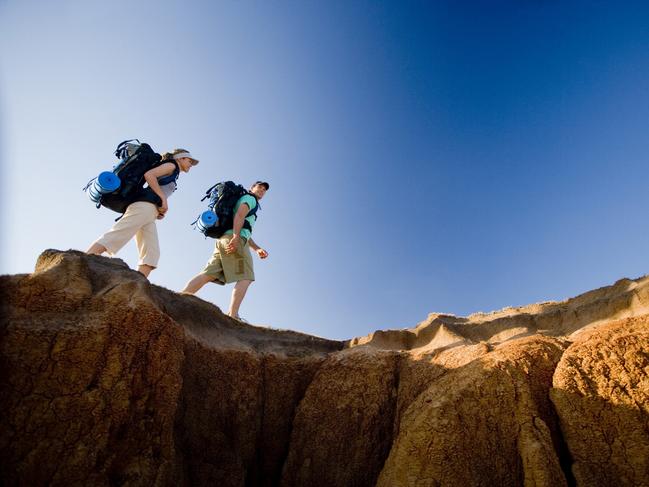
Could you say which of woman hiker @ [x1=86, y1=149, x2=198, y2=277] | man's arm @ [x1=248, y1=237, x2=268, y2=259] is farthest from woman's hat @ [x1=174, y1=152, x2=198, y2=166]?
man's arm @ [x1=248, y1=237, x2=268, y2=259]

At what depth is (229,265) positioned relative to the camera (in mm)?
7234

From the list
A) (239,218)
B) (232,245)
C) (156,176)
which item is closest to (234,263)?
(232,245)

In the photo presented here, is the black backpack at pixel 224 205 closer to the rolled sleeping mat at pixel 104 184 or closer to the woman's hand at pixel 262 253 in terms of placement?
the woman's hand at pixel 262 253

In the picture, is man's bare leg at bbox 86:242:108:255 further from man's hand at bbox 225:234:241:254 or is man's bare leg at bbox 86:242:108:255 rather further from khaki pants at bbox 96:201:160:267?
man's hand at bbox 225:234:241:254

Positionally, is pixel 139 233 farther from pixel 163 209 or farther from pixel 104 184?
pixel 104 184

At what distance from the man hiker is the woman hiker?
2.86ft

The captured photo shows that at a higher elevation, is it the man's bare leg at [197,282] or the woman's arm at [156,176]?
the woman's arm at [156,176]

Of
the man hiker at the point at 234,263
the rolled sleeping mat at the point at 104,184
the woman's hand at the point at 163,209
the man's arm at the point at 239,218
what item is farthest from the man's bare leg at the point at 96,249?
the man's arm at the point at 239,218

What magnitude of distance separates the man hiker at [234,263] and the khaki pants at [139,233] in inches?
33.4

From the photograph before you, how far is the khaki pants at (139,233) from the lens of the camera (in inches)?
237

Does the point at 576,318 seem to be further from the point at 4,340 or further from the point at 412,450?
the point at 4,340

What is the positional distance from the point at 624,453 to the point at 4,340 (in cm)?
549

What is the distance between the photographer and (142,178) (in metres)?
6.51

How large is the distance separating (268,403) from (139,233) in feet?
10.4
